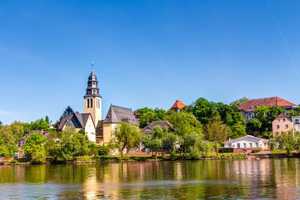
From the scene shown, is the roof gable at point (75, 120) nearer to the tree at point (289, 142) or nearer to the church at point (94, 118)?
the church at point (94, 118)

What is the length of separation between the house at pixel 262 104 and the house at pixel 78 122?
48.4 metres

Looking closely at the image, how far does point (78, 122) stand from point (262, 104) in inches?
2345

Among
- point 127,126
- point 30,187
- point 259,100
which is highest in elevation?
point 259,100

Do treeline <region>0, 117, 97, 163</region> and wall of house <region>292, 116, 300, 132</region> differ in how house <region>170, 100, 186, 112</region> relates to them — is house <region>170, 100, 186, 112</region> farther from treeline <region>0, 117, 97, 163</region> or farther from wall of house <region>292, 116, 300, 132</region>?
treeline <region>0, 117, 97, 163</region>

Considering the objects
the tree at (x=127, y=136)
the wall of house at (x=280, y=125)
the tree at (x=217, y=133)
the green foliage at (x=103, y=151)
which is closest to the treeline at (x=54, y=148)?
the green foliage at (x=103, y=151)

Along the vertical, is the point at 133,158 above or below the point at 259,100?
below

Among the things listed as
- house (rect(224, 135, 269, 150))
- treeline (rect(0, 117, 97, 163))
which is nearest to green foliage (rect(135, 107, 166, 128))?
house (rect(224, 135, 269, 150))

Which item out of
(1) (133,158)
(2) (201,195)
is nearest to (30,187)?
(2) (201,195)

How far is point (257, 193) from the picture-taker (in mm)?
32312

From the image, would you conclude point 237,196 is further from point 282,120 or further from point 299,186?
point 282,120

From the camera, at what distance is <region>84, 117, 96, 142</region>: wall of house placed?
388 ft

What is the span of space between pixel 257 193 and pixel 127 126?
215 ft

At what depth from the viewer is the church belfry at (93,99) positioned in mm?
125250

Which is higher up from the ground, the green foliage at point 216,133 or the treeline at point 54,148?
the green foliage at point 216,133
